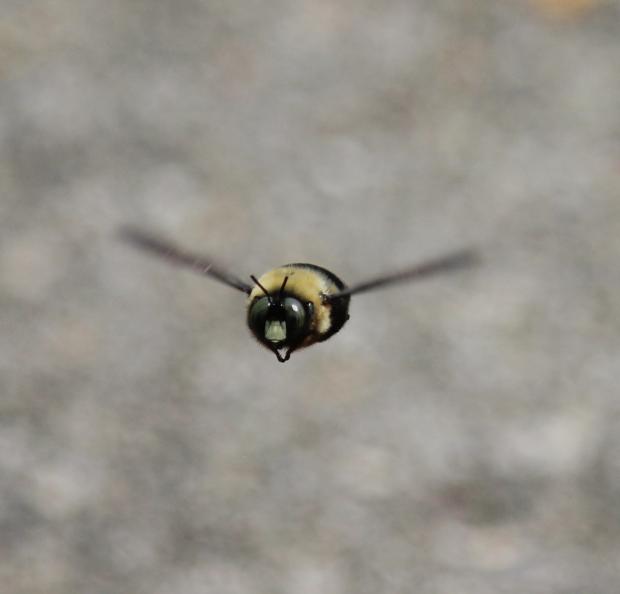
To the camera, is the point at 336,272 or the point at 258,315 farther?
the point at 336,272

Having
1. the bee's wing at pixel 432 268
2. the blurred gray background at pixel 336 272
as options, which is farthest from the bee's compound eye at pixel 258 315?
the blurred gray background at pixel 336 272

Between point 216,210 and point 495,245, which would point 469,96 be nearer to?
point 495,245

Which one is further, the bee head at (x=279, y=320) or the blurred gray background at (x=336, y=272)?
the blurred gray background at (x=336, y=272)

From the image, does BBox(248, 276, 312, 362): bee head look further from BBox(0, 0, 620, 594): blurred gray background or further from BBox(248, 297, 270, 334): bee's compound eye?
Answer: BBox(0, 0, 620, 594): blurred gray background

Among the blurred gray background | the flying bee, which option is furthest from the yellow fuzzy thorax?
the blurred gray background

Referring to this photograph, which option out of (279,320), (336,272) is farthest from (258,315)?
(336,272)

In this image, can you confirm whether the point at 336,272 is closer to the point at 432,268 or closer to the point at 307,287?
the point at 307,287

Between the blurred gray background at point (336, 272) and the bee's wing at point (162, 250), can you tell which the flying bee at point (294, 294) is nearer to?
the bee's wing at point (162, 250)

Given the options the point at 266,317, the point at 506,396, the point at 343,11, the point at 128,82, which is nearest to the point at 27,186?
the point at 128,82
